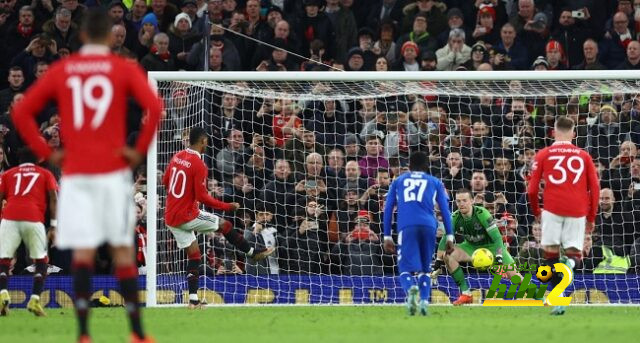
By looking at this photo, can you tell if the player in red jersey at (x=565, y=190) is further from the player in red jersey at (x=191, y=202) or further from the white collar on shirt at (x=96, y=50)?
the white collar on shirt at (x=96, y=50)

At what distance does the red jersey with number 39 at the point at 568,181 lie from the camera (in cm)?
1338

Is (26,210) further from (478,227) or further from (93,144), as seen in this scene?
(93,144)

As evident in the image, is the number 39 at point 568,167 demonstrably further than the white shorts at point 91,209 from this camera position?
Yes

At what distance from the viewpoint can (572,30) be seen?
1995 cm

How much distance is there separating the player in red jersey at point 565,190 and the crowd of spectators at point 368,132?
365 cm

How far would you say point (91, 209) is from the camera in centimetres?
833

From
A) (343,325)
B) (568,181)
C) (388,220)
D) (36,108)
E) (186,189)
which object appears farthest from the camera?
(186,189)

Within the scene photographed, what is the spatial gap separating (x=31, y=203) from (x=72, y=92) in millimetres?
6362

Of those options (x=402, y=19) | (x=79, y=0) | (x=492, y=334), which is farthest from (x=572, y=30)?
(x=492, y=334)

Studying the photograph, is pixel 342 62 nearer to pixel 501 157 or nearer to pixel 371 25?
pixel 371 25

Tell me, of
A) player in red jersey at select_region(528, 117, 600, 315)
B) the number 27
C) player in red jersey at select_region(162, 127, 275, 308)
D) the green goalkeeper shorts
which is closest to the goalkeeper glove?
the green goalkeeper shorts

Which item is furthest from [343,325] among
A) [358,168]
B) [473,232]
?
[358,168]

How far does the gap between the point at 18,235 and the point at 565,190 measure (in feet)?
20.6

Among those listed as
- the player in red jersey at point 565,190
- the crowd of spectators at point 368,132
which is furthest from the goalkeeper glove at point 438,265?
the player in red jersey at point 565,190
